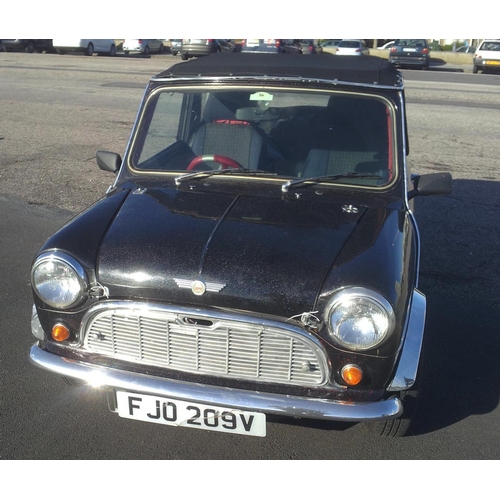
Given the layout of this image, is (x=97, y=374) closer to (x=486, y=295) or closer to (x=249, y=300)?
(x=249, y=300)

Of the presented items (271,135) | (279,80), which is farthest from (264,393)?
(279,80)

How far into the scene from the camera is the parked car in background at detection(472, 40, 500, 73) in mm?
27078

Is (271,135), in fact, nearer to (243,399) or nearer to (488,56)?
(243,399)

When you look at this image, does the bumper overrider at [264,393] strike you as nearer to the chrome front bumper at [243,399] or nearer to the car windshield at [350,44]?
the chrome front bumper at [243,399]

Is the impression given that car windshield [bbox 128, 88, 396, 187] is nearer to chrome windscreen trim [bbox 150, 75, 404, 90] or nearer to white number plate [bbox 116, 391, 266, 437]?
chrome windscreen trim [bbox 150, 75, 404, 90]

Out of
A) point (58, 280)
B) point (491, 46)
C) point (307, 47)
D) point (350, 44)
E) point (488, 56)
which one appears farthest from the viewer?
point (350, 44)

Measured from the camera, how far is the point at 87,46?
30062mm

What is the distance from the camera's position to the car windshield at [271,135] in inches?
148

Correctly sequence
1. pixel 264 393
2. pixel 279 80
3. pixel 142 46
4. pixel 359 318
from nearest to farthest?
1. pixel 359 318
2. pixel 264 393
3. pixel 279 80
4. pixel 142 46

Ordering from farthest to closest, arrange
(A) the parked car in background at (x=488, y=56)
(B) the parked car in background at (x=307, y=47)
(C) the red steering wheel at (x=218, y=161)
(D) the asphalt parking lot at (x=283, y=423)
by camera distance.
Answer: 1. (B) the parked car in background at (x=307, y=47)
2. (A) the parked car in background at (x=488, y=56)
3. (C) the red steering wheel at (x=218, y=161)
4. (D) the asphalt parking lot at (x=283, y=423)

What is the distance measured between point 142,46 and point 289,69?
30.5 m

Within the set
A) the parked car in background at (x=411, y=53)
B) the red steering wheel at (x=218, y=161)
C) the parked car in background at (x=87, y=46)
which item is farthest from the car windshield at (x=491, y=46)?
the red steering wheel at (x=218, y=161)

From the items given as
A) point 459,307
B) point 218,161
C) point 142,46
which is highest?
point 218,161

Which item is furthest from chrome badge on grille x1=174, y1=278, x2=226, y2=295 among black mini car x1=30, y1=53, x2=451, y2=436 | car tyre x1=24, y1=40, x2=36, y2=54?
Answer: car tyre x1=24, y1=40, x2=36, y2=54
